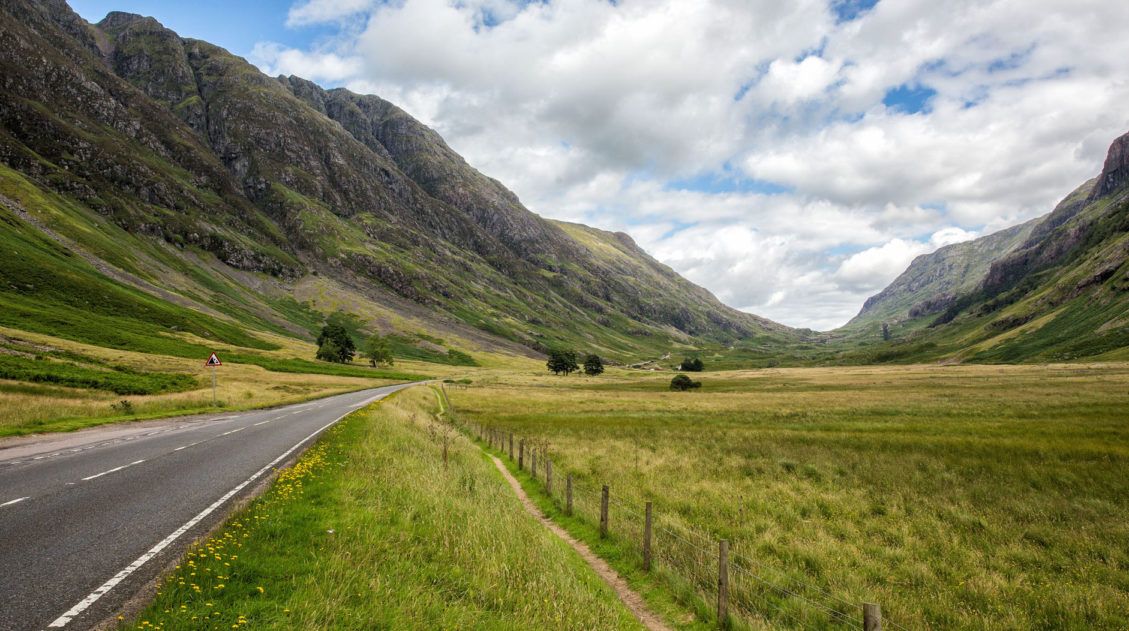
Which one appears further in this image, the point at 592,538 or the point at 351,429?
the point at 351,429

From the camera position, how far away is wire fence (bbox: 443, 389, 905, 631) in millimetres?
11008

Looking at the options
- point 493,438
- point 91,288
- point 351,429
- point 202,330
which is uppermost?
point 91,288

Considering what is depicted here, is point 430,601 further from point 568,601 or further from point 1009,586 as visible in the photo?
point 1009,586

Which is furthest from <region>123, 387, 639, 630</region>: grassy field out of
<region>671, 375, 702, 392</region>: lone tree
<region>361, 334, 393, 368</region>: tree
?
<region>361, 334, 393, 368</region>: tree

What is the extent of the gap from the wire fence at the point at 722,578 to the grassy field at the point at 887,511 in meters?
0.07

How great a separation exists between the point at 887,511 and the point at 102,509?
23.6 meters

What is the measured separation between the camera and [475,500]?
16406mm

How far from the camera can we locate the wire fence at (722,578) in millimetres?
11008

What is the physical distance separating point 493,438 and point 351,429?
12.4 m

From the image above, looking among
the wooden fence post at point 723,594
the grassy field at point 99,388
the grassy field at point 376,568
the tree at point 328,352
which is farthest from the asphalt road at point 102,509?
the tree at point 328,352

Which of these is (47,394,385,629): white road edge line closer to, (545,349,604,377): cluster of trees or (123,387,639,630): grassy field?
(123,387,639,630): grassy field

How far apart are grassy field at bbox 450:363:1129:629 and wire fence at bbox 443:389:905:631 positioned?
2.6 inches

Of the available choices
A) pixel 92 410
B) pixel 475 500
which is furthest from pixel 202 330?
pixel 475 500

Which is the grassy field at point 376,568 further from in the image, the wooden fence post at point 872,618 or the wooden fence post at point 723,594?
the wooden fence post at point 872,618
